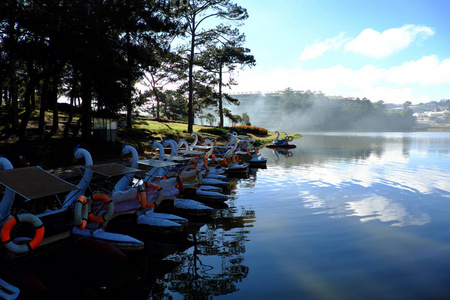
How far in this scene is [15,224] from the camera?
7785 millimetres

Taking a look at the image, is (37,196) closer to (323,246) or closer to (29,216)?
(29,216)

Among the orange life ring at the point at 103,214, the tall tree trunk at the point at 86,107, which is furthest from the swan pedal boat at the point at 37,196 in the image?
the tall tree trunk at the point at 86,107

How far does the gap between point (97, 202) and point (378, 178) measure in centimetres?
2014

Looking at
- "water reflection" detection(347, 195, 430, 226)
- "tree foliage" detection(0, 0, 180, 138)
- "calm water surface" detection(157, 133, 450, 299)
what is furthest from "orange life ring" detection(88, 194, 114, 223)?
"tree foliage" detection(0, 0, 180, 138)

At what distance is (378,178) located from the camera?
73.4 ft

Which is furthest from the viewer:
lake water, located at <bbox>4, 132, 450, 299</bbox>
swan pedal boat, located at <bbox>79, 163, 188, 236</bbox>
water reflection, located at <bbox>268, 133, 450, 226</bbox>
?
water reflection, located at <bbox>268, 133, 450, 226</bbox>

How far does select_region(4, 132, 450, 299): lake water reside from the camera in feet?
25.9

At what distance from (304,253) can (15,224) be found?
8.69m

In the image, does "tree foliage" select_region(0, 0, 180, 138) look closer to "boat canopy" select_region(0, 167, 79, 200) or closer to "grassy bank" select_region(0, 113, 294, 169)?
"grassy bank" select_region(0, 113, 294, 169)

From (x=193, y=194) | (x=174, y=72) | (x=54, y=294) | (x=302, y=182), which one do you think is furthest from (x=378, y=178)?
(x=174, y=72)

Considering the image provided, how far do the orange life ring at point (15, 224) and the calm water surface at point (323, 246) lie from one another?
3516 millimetres

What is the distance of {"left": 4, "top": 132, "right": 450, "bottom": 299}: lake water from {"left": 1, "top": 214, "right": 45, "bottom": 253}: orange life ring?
1.62 m

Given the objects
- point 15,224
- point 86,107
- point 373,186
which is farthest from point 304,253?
point 86,107

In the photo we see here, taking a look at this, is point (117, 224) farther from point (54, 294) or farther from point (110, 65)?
point (110, 65)
